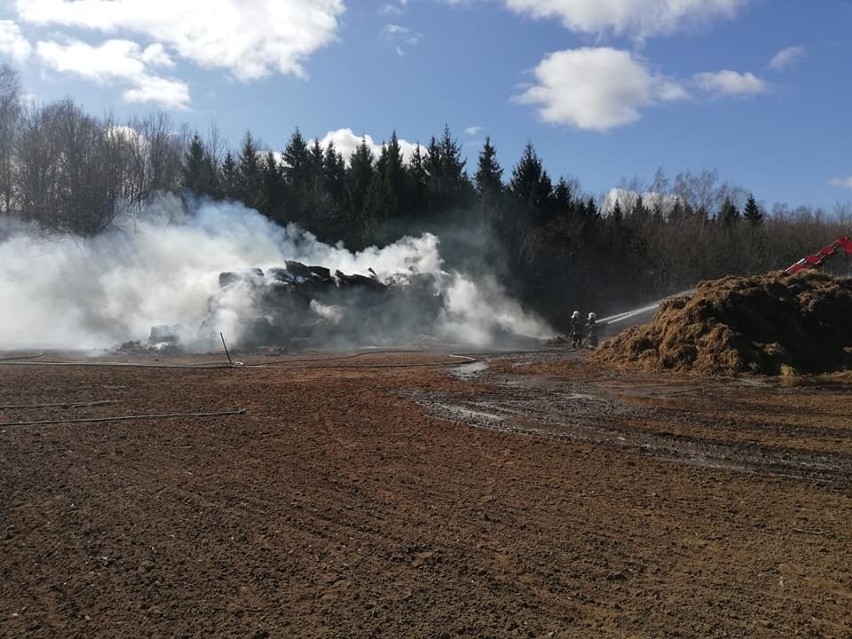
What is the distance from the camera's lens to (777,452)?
8.66m

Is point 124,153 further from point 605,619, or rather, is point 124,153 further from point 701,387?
point 605,619

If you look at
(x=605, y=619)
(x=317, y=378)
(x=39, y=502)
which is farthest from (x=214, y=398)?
(x=605, y=619)

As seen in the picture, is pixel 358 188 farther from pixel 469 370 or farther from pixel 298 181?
pixel 469 370

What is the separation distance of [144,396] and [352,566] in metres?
9.84

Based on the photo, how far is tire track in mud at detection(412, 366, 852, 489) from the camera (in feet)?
26.6

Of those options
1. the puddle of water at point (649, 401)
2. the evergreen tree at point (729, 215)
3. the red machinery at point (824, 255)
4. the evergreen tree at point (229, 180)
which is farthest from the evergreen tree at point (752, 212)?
the puddle of water at point (649, 401)

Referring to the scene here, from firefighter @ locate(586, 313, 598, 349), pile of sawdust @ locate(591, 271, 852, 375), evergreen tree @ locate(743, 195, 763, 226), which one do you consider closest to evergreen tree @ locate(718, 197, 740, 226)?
evergreen tree @ locate(743, 195, 763, 226)

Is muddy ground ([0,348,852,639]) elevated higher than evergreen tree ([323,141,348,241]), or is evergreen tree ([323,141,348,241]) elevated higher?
evergreen tree ([323,141,348,241])

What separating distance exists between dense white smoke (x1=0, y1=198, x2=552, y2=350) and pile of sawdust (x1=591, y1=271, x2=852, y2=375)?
494 inches

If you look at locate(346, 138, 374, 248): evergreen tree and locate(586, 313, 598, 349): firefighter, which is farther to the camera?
locate(346, 138, 374, 248): evergreen tree

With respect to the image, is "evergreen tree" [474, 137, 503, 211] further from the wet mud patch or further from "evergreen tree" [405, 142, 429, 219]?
the wet mud patch

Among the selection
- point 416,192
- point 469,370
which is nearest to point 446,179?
point 416,192

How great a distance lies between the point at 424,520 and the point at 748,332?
1471cm

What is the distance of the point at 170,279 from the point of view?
29.9 metres
